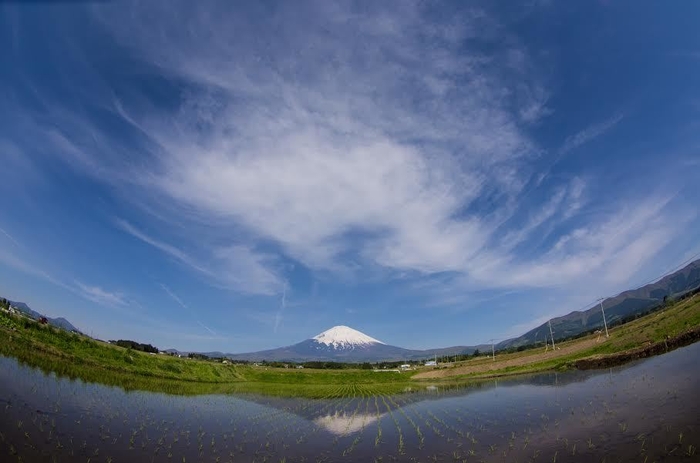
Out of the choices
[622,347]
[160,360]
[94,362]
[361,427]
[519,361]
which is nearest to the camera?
[361,427]

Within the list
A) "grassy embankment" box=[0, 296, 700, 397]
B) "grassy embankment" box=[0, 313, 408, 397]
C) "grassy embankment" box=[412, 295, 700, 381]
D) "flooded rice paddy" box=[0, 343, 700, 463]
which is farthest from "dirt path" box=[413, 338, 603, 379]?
"grassy embankment" box=[0, 313, 408, 397]

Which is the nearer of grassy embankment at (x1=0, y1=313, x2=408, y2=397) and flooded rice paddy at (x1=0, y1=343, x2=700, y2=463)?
flooded rice paddy at (x1=0, y1=343, x2=700, y2=463)

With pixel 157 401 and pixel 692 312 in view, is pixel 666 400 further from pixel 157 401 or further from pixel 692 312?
pixel 692 312

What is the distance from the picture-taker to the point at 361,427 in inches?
844

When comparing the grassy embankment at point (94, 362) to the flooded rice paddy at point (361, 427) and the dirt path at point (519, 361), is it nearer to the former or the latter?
the flooded rice paddy at point (361, 427)

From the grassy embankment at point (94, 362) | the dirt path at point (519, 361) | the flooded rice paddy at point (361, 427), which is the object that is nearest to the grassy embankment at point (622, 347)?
the dirt path at point (519, 361)

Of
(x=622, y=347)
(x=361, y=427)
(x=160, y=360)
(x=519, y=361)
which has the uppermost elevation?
(x=622, y=347)

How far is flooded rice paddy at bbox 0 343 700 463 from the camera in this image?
12320 mm

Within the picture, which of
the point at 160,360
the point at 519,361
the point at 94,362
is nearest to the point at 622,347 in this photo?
the point at 519,361

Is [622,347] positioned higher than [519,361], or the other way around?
[622,347]

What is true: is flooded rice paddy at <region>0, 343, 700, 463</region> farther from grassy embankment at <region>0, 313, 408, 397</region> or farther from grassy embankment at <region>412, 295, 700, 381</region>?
grassy embankment at <region>412, 295, 700, 381</region>

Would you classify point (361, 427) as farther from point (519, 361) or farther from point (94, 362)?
point (519, 361)

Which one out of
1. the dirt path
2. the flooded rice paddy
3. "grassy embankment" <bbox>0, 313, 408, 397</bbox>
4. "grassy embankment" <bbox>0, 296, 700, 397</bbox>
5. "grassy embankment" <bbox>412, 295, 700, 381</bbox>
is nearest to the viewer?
the flooded rice paddy

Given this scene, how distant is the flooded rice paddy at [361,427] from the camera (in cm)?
1232
